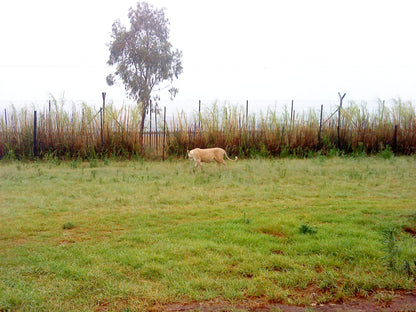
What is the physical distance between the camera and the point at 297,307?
308cm

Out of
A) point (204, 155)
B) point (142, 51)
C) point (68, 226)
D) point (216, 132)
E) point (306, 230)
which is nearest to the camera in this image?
point (306, 230)

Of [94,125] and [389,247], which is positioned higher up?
[94,125]

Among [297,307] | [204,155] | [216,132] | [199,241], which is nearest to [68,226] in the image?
[199,241]

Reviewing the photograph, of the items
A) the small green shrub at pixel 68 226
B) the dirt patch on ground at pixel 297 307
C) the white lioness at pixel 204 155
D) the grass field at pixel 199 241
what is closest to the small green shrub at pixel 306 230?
the grass field at pixel 199 241

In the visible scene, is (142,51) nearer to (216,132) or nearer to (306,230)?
(216,132)

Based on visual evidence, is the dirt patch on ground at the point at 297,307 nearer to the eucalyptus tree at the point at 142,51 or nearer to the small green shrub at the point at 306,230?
the small green shrub at the point at 306,230

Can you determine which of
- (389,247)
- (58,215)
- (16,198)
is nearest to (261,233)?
(389,247)

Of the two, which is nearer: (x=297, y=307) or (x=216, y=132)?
(x=297, y=307)

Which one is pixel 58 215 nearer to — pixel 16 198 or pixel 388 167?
pixel 16 198

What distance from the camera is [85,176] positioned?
9.04m

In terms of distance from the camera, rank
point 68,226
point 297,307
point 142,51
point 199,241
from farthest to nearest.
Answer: point 142,51, point 68,226, point 199,241, point 297,307

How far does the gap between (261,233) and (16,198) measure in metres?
4.38

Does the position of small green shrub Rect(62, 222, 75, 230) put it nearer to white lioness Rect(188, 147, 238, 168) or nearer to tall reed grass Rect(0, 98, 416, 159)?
white lioness Rect(188, 147, 238, 168)

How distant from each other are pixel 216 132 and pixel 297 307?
33.5 feet
